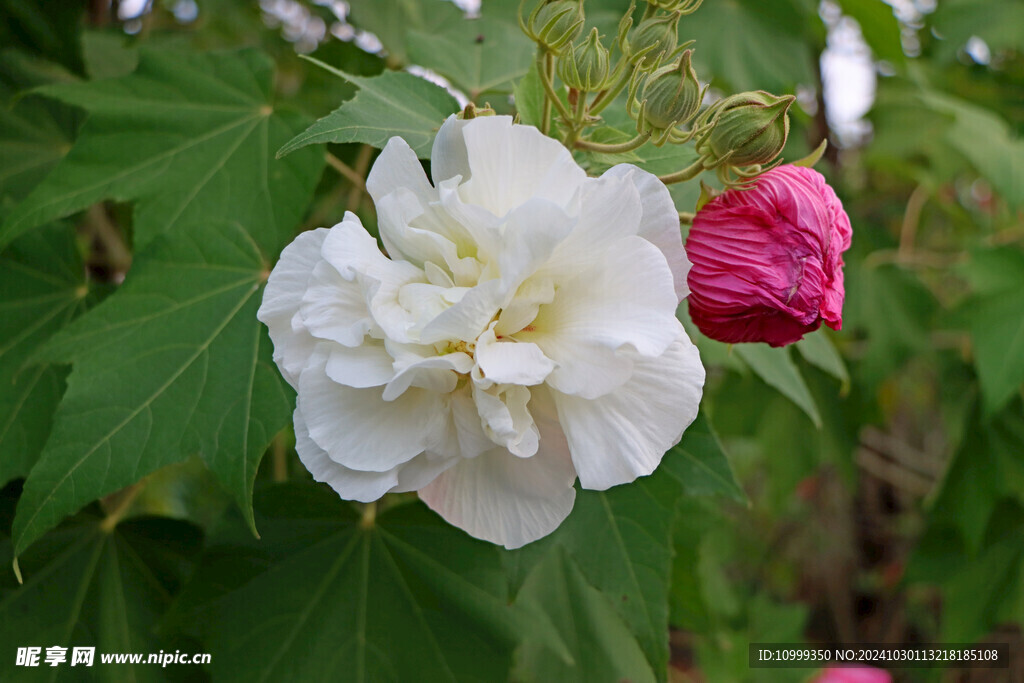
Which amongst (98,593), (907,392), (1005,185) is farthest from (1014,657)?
(98,593)

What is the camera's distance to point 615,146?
65cm

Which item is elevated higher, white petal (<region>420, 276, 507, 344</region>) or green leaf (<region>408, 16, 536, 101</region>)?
white petal (<region>420, 276, 507, 344</region>)

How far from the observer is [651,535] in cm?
77

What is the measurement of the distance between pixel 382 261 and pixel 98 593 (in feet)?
2.01

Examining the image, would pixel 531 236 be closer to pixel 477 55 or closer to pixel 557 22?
pixel 557 22

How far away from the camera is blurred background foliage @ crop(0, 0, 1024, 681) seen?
86 cm

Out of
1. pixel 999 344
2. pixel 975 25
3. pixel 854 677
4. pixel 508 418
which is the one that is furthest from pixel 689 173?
pixel 854 677

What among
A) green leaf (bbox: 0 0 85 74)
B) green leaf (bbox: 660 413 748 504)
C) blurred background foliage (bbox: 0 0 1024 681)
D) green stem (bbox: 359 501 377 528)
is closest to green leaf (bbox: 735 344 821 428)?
blurred background foliage (bbox: 0 0 1024 681)

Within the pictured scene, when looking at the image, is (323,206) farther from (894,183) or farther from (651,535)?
(894,183)

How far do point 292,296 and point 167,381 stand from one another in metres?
0.27

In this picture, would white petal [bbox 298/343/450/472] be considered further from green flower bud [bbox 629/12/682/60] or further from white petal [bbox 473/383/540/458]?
green flower bud [bbox 629/12/682/60]

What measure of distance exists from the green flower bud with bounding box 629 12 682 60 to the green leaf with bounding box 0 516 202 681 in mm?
742

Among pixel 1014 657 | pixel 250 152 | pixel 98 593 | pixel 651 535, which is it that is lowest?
pixel 1014 657

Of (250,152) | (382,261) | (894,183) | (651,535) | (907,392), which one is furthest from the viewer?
(907,392)
